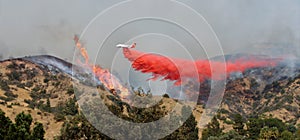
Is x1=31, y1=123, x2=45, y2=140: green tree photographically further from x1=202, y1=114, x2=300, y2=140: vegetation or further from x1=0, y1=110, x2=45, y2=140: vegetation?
x1=202, y1=114, x2=300, y2=140: vegetation

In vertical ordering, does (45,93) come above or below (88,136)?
above

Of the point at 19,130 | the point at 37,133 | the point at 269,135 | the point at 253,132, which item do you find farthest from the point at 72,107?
the point at 19,130

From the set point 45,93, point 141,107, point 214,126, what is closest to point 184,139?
point 141,107

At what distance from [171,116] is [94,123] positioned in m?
10.5

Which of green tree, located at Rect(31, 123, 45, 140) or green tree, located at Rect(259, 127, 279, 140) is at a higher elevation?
green tree, located at Rect(259, 127, 279, 140)

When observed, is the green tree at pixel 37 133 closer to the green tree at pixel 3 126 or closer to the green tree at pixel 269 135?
the green tree at pixel 3 126

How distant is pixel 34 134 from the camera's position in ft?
167

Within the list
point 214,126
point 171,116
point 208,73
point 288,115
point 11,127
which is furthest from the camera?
point 288,115

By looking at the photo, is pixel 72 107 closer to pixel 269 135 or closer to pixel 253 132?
pixel 253 132

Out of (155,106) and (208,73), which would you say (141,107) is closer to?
(155,106)

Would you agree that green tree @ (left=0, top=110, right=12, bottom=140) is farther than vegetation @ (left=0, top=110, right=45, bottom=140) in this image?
Yes

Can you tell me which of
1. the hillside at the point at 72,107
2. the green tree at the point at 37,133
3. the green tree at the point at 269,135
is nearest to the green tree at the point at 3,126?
the green tree at the point at 37,133

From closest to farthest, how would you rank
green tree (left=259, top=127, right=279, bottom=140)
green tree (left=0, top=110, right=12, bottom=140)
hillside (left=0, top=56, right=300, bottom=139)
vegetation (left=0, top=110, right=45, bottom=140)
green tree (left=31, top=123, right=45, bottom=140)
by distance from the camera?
vegetation (left=0, top=110, right=45, bottom=140) < green tree (left=31, top=123, right=45, bottom=140) < green tree (left=0, top=110, right=12, bottom=140) < hillside (left=0, top=56, right=300, bottom=139) < green tree (left=259, top=127, right=279, bottom=140)

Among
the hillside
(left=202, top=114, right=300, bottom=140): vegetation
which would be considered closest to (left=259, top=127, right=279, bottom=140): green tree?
(left=202, top=114, right=300, bottom=140): vegetation
